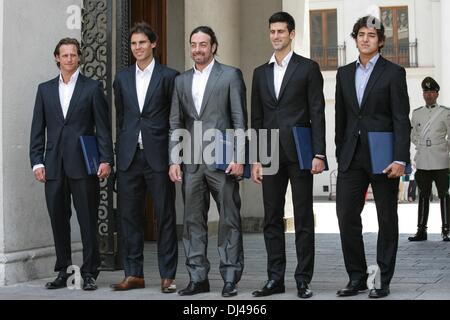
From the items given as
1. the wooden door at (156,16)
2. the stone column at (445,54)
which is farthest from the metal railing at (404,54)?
the wooden door at (156,16)

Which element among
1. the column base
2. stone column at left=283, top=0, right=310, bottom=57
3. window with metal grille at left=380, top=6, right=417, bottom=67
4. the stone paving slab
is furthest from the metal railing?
the column base

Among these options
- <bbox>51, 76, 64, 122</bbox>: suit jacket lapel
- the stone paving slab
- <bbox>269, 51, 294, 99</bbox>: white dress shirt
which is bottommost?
the stone paving slab

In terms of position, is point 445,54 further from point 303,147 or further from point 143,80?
point 303,147

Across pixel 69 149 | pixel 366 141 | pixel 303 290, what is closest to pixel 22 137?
pixel 69 149

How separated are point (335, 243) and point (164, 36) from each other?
378 centimetres

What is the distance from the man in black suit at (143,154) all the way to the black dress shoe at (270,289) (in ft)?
2.49

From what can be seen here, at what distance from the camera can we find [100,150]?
686 cm

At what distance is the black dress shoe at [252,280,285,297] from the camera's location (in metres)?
6.23

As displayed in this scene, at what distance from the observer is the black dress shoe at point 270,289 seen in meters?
6.23

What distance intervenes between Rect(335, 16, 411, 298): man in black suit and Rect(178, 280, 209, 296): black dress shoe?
3.49 ft

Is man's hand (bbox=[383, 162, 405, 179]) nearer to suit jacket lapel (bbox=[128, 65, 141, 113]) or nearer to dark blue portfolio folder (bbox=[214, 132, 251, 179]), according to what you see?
dark blue portfolio folder (bbox=[214, 132, 251, 179])

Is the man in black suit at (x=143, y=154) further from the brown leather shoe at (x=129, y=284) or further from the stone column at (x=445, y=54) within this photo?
the stone column at (x=445, y=54)

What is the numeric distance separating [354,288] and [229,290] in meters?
0.97
